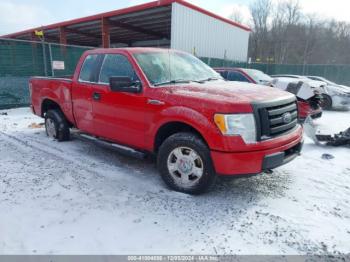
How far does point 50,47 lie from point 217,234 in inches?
410

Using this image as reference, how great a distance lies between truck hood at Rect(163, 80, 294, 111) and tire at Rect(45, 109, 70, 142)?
3023mm

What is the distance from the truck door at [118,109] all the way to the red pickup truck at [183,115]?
1cm

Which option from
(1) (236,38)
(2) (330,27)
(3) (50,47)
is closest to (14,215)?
(3) (50,47)

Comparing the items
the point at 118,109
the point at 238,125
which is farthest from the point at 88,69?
the point at 238,125

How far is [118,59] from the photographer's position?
13.9 feet

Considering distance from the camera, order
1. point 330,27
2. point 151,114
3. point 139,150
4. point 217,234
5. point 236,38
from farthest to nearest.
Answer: point 330,27
point 236,38
point 139,150
point 151,114
point 217,234

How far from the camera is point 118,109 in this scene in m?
4.09

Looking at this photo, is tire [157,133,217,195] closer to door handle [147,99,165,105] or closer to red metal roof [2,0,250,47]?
door handle [147,99,165,105]

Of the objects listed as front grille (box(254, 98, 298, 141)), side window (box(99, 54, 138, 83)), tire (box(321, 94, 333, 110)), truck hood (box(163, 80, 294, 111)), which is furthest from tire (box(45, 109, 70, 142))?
tire (box(321, 94, 333, 110))

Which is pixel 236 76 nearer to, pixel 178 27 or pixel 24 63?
pixel 178 27

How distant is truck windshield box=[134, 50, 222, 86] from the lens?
3869 millimetres

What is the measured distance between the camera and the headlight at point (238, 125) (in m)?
2.99

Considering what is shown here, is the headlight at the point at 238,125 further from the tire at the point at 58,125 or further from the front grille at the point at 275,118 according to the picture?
the tire at the point at 58,125

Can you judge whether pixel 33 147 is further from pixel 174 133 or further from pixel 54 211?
pixel 174 133
